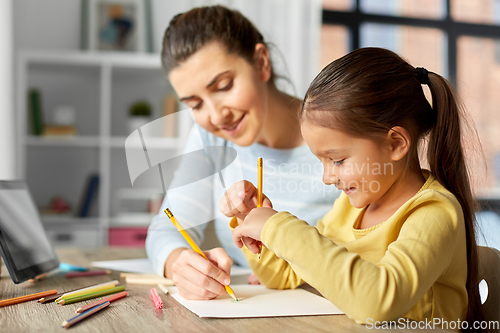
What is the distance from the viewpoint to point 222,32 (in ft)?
A: 3.35

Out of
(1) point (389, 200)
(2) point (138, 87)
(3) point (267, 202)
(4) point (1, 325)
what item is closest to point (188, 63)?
(3) point (267, 202)

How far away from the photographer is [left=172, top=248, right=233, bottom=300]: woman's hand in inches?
28.3

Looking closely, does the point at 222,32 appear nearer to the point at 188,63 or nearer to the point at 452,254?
the point at 188,63

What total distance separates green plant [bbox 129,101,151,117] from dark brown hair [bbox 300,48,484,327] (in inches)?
78.3

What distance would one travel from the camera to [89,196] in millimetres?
2498

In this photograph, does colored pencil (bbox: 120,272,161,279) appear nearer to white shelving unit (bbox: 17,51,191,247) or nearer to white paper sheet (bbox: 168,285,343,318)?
white paper sheet (bbox: 168,285,343,318)

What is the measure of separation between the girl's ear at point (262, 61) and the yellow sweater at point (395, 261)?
0.50 meters

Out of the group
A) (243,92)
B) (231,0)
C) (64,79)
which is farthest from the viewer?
(231,0)

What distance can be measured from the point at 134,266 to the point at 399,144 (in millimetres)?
673

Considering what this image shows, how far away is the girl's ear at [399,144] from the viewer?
701mm

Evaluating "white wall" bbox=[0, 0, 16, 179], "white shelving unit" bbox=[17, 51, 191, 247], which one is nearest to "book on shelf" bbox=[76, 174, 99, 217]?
"white shelving unit" bbox=[17, 51, 191, 247]

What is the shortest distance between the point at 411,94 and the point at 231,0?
2.36 metres

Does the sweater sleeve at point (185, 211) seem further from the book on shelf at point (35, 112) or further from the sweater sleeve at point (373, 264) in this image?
the book on shelf at point (35, 112)

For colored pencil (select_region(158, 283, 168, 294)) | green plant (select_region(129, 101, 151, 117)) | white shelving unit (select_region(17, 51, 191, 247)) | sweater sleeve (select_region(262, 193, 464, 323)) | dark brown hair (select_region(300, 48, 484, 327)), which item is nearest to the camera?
sweater sleeve (select_region(262, 193, 464, 323))
